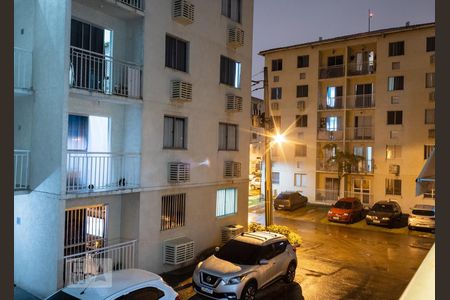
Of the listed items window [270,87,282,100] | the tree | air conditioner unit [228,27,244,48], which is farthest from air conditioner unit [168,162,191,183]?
window [270,87,282,100]

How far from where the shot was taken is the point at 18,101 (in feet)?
36.7

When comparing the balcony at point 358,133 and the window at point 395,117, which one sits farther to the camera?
the balcony at point 358,133

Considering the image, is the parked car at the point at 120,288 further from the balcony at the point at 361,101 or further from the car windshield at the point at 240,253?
the balcony at the point at 361,101

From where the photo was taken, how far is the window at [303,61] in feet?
109

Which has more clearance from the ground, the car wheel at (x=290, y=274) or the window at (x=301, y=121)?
the window at (x=301, y=121)

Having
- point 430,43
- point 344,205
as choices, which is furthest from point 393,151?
point 430,43

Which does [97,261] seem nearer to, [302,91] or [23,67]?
[23,67]

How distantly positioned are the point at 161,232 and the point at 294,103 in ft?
78.3

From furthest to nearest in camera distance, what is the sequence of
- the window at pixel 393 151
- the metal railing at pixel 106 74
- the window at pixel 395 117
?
the window at pixel 395 117 < the window at pixel 393 151 < the metal railing at pixel 106 74

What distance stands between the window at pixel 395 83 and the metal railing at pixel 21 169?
27.2m

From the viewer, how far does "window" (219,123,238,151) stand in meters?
16.2

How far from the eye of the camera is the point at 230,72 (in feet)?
54.4

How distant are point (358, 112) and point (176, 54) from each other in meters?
22.4

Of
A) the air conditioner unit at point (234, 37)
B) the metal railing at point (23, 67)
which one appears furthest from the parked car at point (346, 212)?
the metal railing at point (23, 67)
